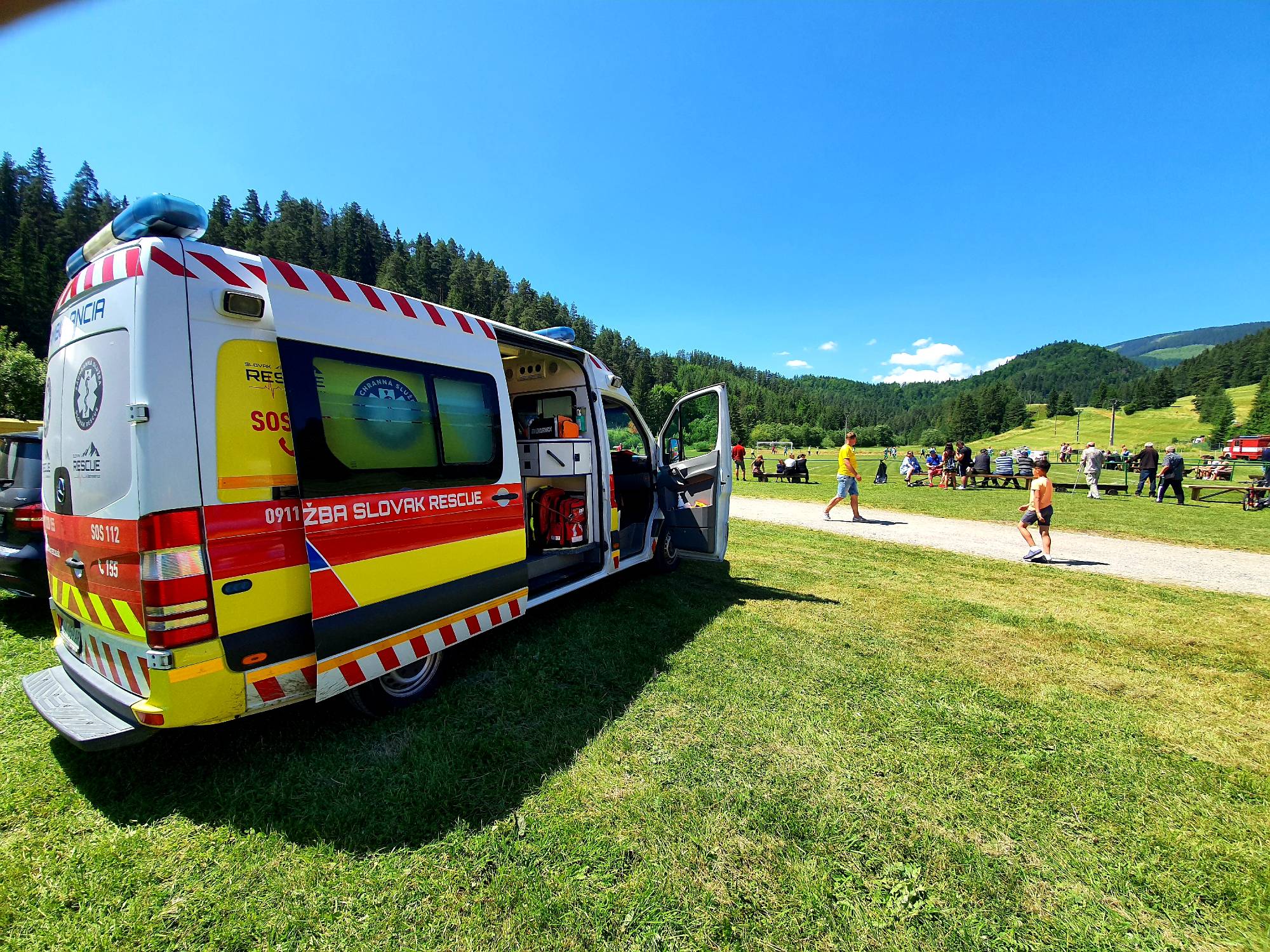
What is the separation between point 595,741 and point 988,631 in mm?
3999

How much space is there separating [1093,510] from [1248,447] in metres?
34.4

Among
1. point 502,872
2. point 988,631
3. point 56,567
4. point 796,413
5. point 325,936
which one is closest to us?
point 325,936

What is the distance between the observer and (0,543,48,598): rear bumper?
427 cm

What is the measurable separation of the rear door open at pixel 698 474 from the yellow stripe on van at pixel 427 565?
2716 mm

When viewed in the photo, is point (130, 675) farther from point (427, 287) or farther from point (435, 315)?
point (427, 287)

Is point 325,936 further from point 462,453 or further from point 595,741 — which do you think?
point 462,453

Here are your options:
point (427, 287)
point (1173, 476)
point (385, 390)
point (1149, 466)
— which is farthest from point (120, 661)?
point (427, 287)

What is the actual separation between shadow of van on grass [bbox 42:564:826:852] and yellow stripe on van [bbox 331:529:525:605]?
83 cm

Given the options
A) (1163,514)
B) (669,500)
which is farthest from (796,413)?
(669,500)

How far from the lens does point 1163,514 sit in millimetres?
11750

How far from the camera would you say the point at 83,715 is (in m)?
2.46

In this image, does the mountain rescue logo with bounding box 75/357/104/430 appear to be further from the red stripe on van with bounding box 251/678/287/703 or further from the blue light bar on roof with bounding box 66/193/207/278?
the red stripe on van with bounding box 251/678/287/703

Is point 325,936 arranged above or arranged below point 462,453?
below

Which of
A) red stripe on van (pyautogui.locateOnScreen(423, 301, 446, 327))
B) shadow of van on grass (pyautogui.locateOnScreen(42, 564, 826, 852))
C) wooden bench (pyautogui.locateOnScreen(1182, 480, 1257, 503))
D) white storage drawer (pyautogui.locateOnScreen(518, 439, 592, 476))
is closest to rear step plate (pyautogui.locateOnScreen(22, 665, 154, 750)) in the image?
shadow of van on grass (pyautogui.locateOnScreen(42, 564, 826, 852))
